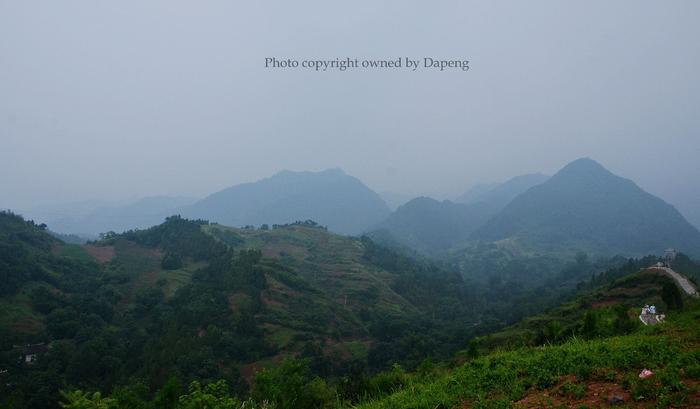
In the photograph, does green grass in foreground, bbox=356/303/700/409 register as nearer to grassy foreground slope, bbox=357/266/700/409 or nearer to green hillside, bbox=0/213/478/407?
grassy foreground slope, bbox=357/266/700/409

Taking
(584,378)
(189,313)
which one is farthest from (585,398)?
(189,313)

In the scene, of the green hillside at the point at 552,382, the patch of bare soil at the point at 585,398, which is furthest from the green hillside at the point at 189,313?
the patch of bare soil at the point at 585,398

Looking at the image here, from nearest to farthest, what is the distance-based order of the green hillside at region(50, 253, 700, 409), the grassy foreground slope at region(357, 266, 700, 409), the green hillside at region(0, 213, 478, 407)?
the grassy foreground slope at region(357, 266, 700, 409)
the green hillside at region(50, 253, 700, 409)
the green hillside at region(0, 213, 478, 407)

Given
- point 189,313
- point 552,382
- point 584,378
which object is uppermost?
point 584,378

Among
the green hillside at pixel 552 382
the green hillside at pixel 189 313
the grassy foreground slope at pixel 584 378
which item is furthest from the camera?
the green hillside at pixel 189 313

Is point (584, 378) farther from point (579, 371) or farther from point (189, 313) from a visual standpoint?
point (189, 313)

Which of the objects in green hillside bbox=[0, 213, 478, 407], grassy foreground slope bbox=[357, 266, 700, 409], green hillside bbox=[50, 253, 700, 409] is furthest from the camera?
green hillside bbox=[0, 213, 478, 407]

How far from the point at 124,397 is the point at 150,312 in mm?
61352

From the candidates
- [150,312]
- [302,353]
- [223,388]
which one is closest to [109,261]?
[150,312]

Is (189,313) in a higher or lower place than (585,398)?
lower

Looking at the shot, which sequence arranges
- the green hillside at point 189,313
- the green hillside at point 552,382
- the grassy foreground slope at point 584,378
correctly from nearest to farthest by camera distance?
the grassy foreground slope at point 584,378
the green hillside at point 552,382
the green hillside at point 189,313

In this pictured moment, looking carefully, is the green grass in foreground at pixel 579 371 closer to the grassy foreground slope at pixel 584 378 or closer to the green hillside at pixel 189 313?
the grassy foreground slope at pixel 584 378

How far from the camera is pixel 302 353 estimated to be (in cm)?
5897

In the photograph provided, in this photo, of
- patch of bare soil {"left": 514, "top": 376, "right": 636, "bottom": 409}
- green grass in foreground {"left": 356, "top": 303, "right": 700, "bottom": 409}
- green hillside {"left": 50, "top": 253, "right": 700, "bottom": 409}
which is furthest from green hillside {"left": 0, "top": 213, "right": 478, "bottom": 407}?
patch of bare soil {"left": 514, "top": 376, "right": 636, "bottom": 409}
